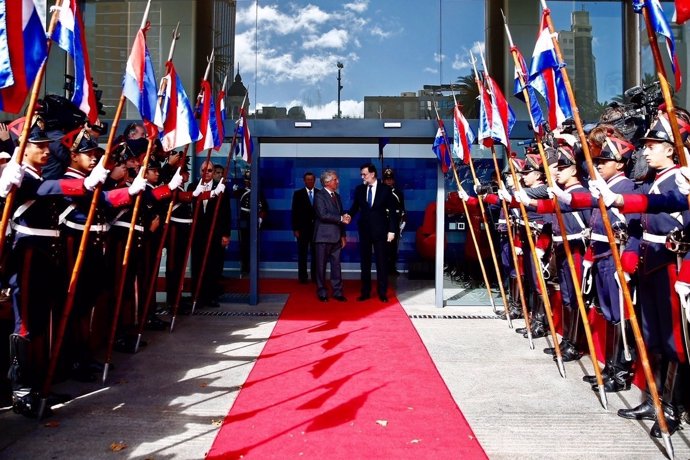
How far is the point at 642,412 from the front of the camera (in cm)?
382

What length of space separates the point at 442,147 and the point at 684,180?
4.89 m

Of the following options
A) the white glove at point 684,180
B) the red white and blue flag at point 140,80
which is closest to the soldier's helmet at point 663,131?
the white glove at point 684,180

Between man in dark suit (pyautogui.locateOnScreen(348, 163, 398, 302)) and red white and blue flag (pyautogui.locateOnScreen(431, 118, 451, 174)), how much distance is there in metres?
0.89

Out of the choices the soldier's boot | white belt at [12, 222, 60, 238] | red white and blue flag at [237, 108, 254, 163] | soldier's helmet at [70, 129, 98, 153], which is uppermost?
red white and blue flag at [237, 108, 254, 163]

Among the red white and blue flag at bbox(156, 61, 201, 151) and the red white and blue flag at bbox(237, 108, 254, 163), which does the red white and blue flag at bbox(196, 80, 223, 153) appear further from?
the red white and blue flag at bbox(156, 61, 201, 151)

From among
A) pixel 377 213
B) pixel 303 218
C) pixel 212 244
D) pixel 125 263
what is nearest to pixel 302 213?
pixel 303 218

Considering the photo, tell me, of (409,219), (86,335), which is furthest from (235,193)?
(86,335)

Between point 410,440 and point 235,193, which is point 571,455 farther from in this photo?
point 235,193

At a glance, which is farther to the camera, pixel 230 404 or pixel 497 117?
pixel 497 117

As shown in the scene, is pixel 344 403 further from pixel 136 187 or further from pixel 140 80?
pixel 140 80

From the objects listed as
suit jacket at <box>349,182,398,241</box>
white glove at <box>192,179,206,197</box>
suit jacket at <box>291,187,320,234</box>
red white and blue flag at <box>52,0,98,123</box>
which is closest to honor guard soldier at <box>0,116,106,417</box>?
red white and blue flag at <box>52,0,98,123</box>

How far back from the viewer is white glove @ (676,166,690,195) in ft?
9.61

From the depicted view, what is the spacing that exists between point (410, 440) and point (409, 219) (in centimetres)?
855

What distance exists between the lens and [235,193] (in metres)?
11.2
